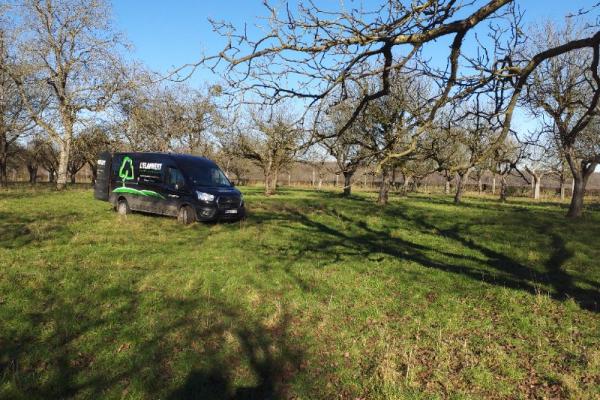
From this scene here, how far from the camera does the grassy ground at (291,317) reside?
528 centimetres

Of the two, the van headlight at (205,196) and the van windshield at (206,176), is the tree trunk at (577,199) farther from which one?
the van headlight at (205,196)

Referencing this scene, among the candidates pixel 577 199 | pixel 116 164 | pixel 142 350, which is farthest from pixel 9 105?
pixel 577 199

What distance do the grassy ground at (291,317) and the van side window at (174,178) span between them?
321 cm

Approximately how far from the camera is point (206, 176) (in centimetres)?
1579

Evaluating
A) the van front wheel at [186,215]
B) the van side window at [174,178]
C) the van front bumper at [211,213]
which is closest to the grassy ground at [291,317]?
the van front bumper at [211,213]

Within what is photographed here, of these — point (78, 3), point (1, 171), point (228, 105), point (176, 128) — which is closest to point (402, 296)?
point (228, 105)

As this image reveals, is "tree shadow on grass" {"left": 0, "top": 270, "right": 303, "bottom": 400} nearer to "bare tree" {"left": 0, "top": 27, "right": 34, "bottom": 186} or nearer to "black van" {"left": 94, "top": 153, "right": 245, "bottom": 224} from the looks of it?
"black van" {"left": 94, "top": 153, "right": 245, "bottom": 224}

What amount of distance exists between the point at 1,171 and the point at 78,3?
51.6 feet

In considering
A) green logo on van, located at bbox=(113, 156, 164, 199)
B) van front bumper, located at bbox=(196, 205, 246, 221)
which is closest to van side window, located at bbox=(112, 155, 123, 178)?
green logo on van, located at bbox=(113, 156, 164, 199)

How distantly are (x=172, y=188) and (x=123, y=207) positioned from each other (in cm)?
281

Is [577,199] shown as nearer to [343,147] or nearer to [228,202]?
[343,147]

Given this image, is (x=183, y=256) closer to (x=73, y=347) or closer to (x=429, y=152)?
(x=73, y=347)

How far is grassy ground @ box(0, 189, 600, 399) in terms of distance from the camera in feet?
17.3

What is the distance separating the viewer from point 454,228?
48.7ft
